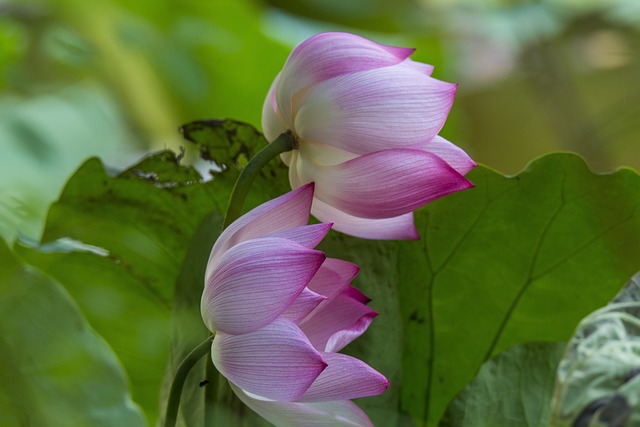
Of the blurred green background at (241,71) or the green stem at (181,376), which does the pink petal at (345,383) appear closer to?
the green stem at (181,376)

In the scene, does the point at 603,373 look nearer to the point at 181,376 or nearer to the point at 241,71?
the point at 181,376

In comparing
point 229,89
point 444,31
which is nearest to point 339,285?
point 229,89

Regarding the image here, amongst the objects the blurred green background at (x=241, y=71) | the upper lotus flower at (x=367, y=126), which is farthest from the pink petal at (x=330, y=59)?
the blurred green background at (x=241, y=71)

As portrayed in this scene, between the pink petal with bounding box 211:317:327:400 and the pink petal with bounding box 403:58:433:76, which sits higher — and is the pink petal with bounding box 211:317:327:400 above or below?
below

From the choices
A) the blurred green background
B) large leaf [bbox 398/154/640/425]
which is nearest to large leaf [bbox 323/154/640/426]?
large leaf [bbox 398/154/640/425]

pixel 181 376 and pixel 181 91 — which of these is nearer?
pixel 181 376

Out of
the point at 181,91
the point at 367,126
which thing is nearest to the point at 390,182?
the point at 367,126

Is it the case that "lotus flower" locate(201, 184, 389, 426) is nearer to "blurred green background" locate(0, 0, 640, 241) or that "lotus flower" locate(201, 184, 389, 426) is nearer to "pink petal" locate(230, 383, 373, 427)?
"pink petal" locate(230, 383, 373, 427)
